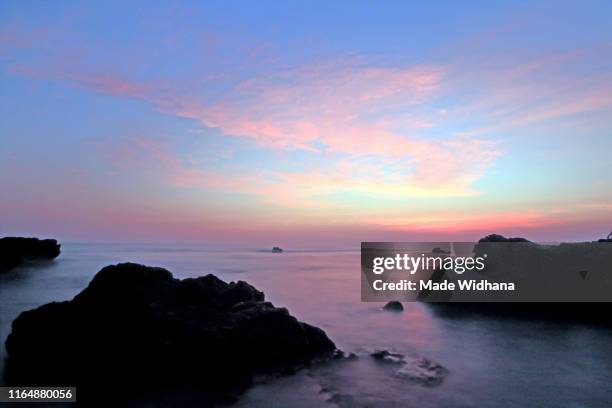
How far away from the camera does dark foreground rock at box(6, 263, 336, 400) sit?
2138 centimetres

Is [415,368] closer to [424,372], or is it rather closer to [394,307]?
[424,372]

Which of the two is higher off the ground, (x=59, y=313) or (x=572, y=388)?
(x=59, y=313)

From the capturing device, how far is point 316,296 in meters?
57.1

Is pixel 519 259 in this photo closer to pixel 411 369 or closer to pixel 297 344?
pixel 411 369

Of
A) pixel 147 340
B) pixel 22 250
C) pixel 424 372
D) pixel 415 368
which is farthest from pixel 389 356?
pixel 22 250

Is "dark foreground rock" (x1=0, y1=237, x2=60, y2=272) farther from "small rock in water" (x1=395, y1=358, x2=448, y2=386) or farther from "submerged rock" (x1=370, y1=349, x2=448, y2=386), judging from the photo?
"small rock in water" (x1=395, y1=358, x2=448, y2=386)

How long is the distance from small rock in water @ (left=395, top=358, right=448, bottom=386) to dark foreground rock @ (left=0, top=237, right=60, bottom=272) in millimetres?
92599

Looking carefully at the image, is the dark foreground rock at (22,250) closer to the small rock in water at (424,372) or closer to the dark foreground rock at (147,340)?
the dark foreground rock at (147,340)

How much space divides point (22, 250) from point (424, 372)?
112m

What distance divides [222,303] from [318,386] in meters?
9.88

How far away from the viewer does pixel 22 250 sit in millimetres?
100562

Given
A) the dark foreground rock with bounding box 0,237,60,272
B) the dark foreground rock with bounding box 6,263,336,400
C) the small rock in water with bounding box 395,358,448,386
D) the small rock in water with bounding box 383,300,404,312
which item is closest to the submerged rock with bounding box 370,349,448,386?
the small rock in water with bounding box 395,358,448,386

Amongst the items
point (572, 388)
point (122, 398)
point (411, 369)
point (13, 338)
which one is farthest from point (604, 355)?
point (13, 338)

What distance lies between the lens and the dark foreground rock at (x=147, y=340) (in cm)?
2138
